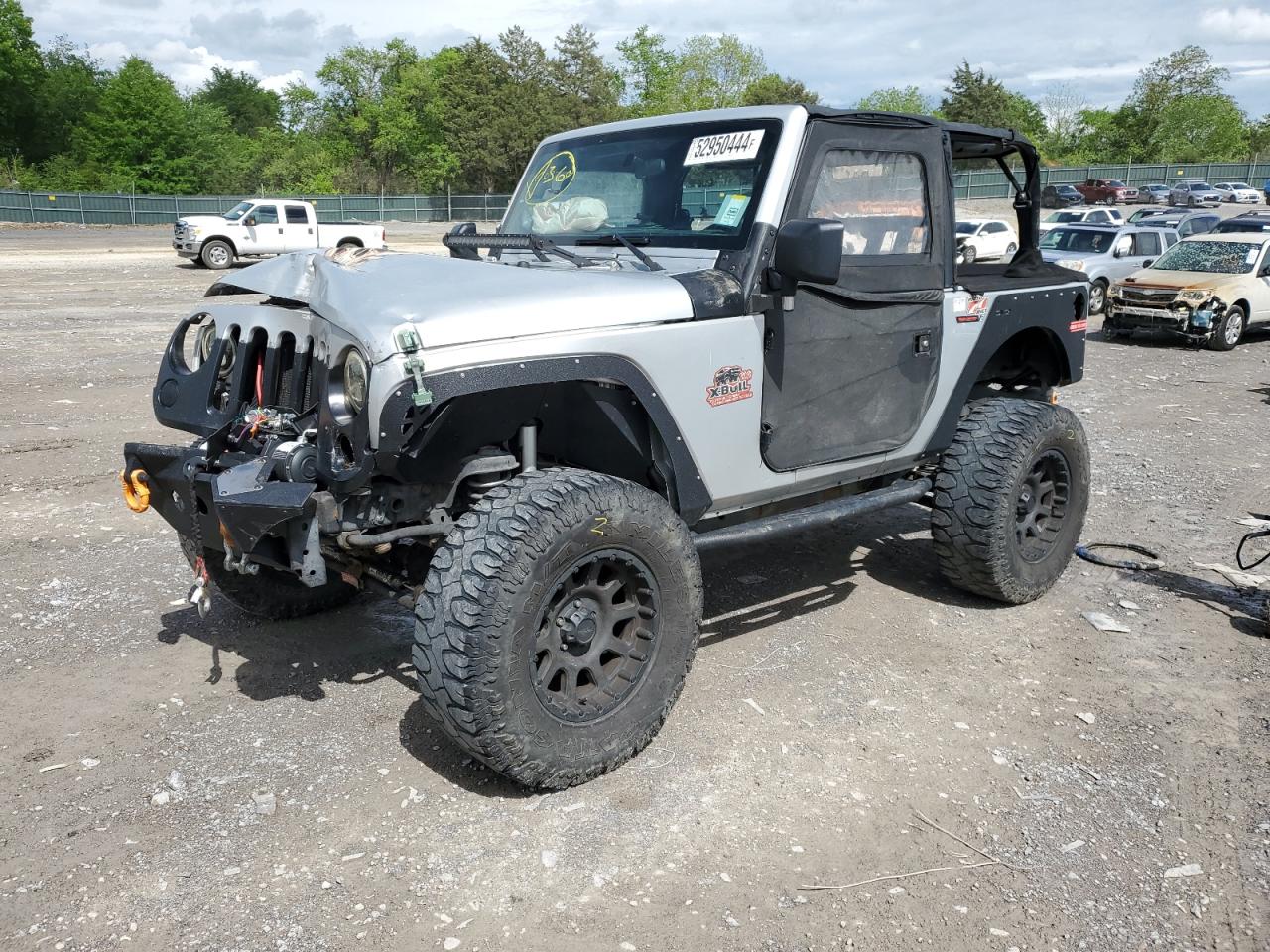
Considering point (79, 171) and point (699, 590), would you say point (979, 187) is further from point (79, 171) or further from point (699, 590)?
point (699, 590)

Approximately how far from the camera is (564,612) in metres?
3.44

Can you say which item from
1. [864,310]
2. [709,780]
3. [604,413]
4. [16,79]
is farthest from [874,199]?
[16,79]

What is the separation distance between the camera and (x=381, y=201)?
166 feet

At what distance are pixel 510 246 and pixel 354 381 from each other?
1345 mm

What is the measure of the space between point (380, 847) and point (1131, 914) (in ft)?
7.22

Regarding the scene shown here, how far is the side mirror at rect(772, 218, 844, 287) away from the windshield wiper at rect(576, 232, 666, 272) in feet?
1.66

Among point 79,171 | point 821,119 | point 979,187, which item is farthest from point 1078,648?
point 79,171

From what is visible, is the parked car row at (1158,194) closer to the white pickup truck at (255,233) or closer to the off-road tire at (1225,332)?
the white pickup truck at (255,233)

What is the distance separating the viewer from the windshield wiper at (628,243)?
398 centimetres

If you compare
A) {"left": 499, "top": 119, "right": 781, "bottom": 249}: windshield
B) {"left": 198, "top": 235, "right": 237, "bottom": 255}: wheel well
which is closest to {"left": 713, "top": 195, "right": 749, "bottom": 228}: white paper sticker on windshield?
{"left": 499, "top": 119, "right": 781, "bottom": 249}: windshield

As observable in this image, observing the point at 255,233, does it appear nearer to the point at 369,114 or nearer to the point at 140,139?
the point at 140,139

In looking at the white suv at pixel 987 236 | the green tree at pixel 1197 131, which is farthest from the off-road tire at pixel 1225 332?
the green tree at pixel 1197 131

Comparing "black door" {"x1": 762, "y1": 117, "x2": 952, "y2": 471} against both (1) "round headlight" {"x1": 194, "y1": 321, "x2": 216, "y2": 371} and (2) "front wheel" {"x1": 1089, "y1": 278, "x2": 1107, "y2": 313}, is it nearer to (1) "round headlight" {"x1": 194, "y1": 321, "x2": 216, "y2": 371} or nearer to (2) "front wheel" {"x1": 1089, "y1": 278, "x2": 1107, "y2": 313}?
(1) "round headlight" {"x1": 194, "y1": 321, "x2": 216, "y2": 371}

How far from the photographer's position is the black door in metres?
4.04
